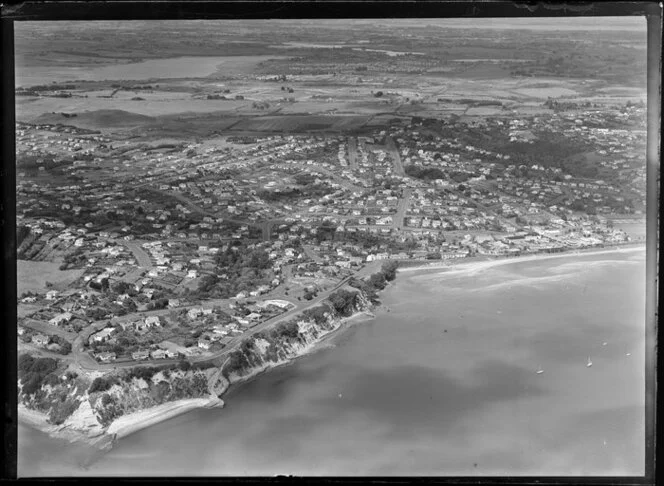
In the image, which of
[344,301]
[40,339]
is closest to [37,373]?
[40,339]

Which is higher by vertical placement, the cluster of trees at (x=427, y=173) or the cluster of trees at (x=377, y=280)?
the cluster of trees at (x=427, y=173)

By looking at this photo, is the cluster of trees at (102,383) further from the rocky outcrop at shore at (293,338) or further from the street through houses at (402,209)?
the street through houses at (402,209)

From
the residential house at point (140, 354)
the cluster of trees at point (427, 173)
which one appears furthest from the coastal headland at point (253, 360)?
the cluster of trees at point (427, 173)

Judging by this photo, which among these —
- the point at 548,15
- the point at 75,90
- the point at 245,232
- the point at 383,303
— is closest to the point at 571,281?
the point at 383,303

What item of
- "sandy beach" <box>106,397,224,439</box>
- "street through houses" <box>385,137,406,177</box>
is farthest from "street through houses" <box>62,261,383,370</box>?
"street through houses" <box>385,137,406,177</box>

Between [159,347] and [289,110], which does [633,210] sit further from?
[159,347]

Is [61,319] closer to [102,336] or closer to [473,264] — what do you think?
[102,336]

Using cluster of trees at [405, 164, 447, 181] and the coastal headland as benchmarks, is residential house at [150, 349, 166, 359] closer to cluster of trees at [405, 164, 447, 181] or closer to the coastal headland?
the coastal headland
